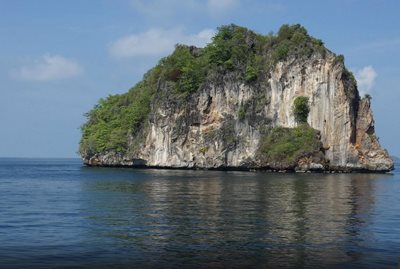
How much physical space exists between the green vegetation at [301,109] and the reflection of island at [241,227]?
57847 millimetres

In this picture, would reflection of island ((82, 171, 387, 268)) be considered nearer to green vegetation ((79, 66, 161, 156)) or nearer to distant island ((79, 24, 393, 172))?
distant island ((79, 24, 393, 172))

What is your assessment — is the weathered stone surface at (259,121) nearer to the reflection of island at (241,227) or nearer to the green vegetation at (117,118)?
the green vegetation at (117,118)

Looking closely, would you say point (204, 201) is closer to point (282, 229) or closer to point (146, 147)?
point (282, 229)

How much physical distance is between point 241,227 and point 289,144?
75003 mm

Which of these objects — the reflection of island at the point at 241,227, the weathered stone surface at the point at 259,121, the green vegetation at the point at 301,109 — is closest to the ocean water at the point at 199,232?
the reflection of island at the point at 241,227

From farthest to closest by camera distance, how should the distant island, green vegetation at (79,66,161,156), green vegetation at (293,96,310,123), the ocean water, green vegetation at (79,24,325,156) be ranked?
green vegetation at (79,66,161,156)
green vegetation at (79,24,325,156)
green vegetation at (293,96,310,123)
the distant island
the ocean water

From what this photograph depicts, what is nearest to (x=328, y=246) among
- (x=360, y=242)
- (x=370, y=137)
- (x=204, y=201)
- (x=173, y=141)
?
(x=360, y=242)

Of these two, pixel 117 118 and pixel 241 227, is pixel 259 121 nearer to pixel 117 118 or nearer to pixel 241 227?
pixel 117 118

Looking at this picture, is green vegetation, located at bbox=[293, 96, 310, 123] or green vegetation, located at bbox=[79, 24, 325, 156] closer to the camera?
green vegetation, located at bbox=[293, 96, 310, 123]

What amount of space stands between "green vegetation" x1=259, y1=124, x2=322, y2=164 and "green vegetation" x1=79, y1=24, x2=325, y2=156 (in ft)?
28.3

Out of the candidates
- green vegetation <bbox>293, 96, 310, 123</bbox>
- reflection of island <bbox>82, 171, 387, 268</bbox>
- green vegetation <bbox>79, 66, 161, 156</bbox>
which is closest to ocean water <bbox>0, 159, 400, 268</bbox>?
reflection of island <bbox>82, 171, 387, 268</bbox>

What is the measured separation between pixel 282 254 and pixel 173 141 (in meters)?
96.8

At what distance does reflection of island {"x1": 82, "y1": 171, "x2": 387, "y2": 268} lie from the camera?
70.7 ft

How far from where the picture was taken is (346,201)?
145 feet
